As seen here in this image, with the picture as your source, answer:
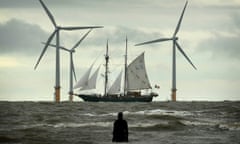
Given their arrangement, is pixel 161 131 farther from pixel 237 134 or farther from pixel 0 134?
pixel 0 134

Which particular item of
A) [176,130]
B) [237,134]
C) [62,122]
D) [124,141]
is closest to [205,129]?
[176,130]

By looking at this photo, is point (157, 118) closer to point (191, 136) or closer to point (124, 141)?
point (191, 136)

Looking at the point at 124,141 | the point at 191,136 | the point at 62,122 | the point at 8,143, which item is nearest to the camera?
the point at 124,141

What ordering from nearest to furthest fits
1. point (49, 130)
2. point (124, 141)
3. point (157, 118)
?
point (124, 141)
point (49, 130)
point (157, 118)

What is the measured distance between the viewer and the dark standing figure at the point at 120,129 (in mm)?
46609

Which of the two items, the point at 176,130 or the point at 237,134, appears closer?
the point at 237,134

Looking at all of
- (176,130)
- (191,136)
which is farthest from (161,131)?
(191,136)

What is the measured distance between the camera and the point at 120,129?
1859 inches

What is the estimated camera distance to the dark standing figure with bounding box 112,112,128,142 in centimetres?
4661

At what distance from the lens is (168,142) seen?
180ft

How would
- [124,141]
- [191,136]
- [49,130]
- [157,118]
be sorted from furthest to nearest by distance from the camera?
[157,118] < [49,130] < [191,136] < [124,141]

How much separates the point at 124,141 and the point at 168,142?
279 inches

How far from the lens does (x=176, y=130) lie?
2800 inches

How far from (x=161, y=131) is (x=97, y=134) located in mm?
9363
